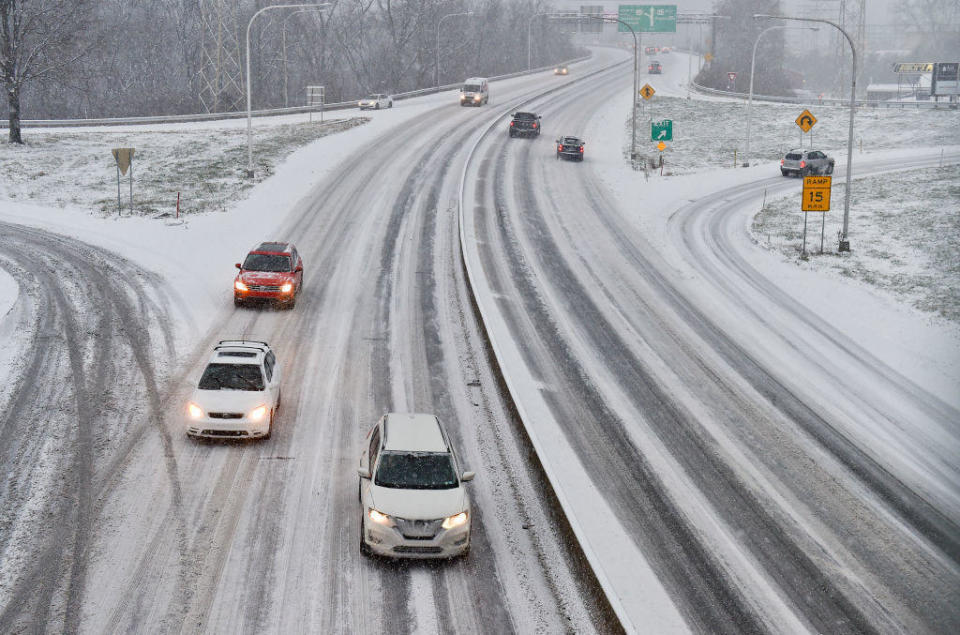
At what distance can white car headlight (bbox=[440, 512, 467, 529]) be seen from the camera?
12.7 meters

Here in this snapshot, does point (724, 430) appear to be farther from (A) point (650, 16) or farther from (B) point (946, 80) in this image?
(A) point (650, 16)

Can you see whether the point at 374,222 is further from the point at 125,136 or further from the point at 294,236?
the point at 125,136

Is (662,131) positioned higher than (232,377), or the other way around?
(662,131)

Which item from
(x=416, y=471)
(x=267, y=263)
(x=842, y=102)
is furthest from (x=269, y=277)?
(x=842, y=102)

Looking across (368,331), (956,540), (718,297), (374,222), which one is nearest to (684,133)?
(374,222)

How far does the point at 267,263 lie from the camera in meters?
26.2

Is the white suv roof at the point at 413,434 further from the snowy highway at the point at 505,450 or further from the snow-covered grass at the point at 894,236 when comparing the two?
the snow-covered grass at the point at 894,236

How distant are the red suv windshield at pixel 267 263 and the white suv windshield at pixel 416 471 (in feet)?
44.1

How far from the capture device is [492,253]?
107 feet

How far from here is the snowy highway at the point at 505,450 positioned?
12.3 meters

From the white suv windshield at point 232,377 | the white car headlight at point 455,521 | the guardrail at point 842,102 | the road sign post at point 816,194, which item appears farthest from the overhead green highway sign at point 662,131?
the white car headlight at point 455,521

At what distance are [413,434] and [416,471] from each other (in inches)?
38.6

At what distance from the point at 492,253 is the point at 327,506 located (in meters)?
19.0

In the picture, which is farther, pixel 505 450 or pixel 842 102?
pixel 842 102
